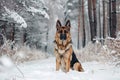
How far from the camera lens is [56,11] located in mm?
63125

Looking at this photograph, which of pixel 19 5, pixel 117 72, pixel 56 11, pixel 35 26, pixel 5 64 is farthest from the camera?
pixel 56 11

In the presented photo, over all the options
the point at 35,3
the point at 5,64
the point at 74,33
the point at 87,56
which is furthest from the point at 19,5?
the point at 74,33

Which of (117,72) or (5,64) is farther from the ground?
(5,64)

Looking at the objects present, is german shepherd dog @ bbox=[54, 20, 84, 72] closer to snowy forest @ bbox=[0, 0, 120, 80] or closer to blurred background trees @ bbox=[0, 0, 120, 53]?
snowy forest @ bbox=[0, 0, 120, 80]

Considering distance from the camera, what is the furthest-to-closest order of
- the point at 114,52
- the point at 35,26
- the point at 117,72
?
the point at 35,26 → the point at 117,72 → the point at 114,52

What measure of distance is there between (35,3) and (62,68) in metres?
16.0

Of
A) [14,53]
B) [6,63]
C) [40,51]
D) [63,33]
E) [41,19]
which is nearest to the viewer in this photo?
[6,63]

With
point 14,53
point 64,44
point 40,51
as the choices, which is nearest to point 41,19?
point 40,51

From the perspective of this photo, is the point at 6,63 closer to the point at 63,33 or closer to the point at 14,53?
the point at 63,33

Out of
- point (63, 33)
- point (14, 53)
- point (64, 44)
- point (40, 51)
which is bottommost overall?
point (40, 51)

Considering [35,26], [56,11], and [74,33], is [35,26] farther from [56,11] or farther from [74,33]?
[74,33]

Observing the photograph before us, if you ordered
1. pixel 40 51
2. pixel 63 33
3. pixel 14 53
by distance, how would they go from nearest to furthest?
pixel 63 33, pixel 14 53, pixel 40 51

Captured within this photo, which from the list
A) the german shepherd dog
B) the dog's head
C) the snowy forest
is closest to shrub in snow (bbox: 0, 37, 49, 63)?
the snowy forest

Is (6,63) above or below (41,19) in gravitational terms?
above
